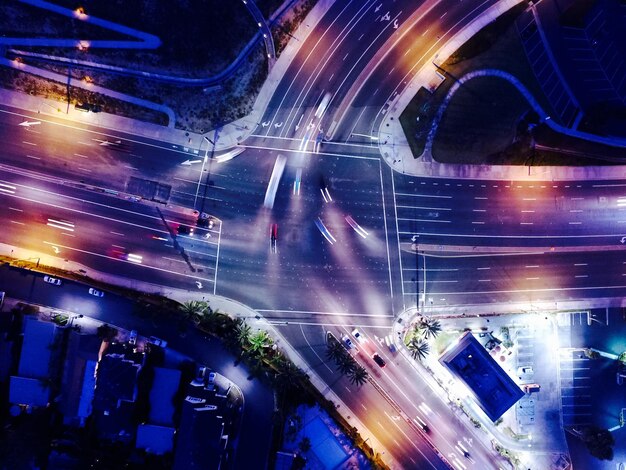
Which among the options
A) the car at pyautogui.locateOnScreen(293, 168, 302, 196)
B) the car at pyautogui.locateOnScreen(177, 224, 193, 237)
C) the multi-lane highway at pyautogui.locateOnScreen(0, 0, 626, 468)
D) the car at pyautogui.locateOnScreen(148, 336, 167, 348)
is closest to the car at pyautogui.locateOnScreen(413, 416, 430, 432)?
the multi-lane highway at pyautogui.locateOnScreen(0, 0, 626, 468)

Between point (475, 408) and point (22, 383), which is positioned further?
point (475, 408)

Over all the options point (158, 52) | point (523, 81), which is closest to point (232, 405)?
point (158, 52)

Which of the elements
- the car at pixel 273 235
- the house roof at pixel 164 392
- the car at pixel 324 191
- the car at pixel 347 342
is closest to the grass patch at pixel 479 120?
the car at pixel 324 191

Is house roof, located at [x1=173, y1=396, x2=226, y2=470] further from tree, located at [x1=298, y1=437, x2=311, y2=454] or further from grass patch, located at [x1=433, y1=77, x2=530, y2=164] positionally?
grass patch, located at [x1=433, y1=77, x2=530, y2=164]

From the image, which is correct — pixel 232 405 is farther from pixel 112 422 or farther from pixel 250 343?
pixel 112 422

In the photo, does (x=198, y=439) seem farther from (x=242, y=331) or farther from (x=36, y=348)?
(x=36, y=348)

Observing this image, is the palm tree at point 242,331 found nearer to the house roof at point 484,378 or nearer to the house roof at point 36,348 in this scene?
the house roof at point 36,348
